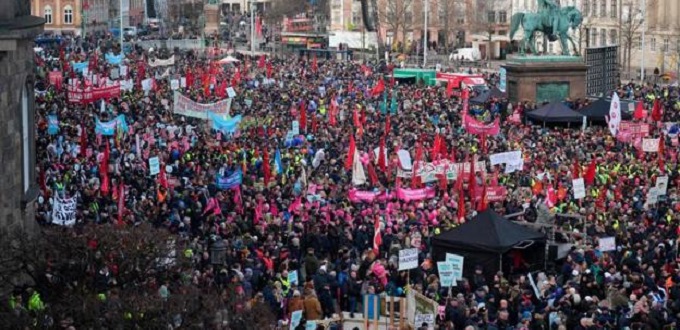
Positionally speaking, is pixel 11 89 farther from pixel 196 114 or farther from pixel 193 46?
pixel 193 46

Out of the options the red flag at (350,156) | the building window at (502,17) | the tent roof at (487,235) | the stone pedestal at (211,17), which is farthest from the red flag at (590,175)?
the stone pedestal at (211,17)

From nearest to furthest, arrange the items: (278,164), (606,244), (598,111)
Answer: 1. (606,244)
2. (278,164)
3. (598,111)

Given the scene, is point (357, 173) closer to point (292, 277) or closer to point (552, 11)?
point (292, 277)

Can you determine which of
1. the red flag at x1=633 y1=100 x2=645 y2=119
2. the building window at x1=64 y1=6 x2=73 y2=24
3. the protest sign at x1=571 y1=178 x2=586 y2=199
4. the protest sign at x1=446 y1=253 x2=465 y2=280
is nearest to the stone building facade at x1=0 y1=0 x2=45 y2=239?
the protest sign at x1=446 y1=253 x2=465 y2=280

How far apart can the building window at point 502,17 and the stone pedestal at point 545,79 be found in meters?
50.6

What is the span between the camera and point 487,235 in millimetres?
26438

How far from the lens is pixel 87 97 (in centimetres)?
4519

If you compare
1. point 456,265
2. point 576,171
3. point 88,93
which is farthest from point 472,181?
point 88,93

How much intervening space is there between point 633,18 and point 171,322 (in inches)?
2854

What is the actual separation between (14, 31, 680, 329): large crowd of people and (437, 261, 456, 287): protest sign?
0.66 ft

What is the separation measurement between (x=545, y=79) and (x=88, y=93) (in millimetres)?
16868

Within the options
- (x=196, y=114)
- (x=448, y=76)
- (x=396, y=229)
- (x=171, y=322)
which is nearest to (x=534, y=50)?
(x=448, y=76)

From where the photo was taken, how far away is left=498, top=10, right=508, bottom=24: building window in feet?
345

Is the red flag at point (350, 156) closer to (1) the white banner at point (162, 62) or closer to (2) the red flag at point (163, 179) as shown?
(2) the red flag at point (163, 179)
